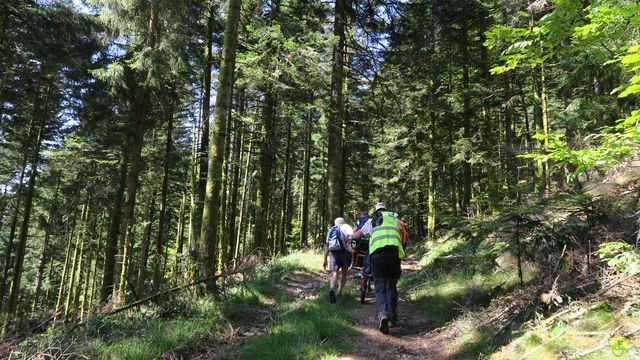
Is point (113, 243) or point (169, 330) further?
point (113, 243)

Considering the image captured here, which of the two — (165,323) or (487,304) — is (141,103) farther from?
(487,304)

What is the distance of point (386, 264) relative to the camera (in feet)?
19.8

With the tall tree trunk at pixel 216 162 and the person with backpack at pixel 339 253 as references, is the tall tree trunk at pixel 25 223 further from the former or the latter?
the person with backpack at pixel 339 253

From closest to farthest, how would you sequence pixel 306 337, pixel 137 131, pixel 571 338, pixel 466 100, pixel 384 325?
pixel 571 338, pixel 306 337, pixel 384 325, pixel 137 131, pixel 466 100

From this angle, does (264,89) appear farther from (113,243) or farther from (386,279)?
(386,279)

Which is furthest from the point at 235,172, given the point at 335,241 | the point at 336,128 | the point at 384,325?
the point at 384,325

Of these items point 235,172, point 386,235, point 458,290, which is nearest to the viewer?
point 386,235

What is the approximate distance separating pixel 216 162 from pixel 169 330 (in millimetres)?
2648

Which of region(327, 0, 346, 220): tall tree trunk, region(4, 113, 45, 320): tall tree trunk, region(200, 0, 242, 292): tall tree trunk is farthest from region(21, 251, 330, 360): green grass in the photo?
region(4, 113, 45, 320): tall tree trunk

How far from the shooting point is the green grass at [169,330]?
15.0 ft

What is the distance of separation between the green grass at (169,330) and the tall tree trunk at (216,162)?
52 centimetres

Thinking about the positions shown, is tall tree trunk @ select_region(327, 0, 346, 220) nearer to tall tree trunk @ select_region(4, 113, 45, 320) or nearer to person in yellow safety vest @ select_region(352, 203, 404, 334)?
person in yellow safety vest @ select_region(352, 203, 404, 334)

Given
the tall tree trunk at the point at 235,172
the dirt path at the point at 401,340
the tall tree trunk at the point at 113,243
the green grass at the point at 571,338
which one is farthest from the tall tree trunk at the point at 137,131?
the green grass at the point at 571,338

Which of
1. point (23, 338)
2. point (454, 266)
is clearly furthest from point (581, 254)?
point (23, 338)
